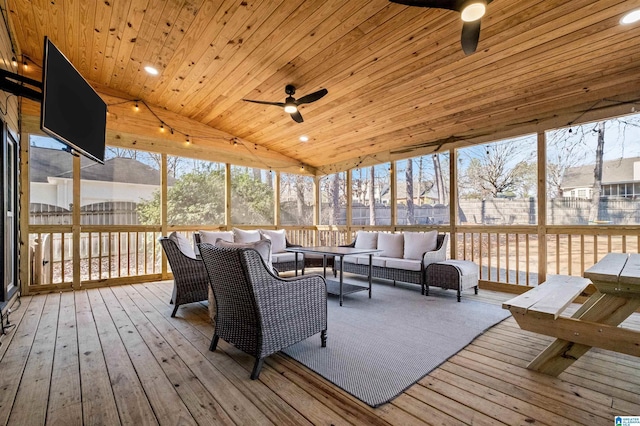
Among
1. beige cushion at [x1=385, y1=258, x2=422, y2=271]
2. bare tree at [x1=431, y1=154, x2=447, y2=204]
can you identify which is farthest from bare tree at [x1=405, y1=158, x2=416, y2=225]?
beige cushion at [x1=385, y1=258, x2=422, y2=271]

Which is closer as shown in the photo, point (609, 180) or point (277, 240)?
point (609, 180)

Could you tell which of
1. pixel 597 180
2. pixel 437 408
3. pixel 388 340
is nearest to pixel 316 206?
pixel 388 340

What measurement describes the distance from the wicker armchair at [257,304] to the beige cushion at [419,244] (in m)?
2.72

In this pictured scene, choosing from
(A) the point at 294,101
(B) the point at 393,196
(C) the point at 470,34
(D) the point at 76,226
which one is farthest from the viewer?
(B) the point at 393,196

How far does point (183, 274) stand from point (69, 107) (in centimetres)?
191

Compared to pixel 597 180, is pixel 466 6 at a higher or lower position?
higher

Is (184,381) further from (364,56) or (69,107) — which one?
(364,56)

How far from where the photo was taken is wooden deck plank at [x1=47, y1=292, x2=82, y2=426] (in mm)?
1549

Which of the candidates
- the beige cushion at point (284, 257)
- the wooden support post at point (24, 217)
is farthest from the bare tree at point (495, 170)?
the wooden support post at point (24, 217)

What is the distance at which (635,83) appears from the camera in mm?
3299

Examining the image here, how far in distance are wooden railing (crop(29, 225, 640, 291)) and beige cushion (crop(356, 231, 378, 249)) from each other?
0.70m

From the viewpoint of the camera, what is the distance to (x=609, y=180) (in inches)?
146

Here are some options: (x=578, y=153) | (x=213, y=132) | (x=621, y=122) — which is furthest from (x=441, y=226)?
(x=213, y=132)

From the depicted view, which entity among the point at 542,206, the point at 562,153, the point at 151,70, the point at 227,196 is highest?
the point at 151,70
